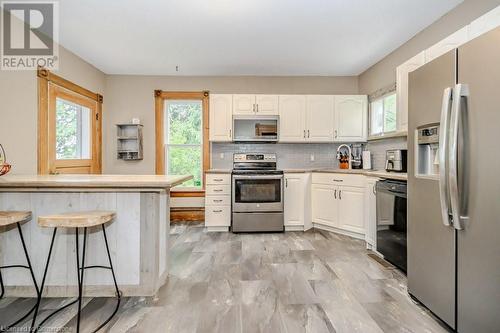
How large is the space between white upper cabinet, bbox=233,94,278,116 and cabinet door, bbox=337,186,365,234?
165 centimetres

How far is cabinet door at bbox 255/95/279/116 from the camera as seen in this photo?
4.60m

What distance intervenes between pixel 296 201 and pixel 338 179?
71 centimetres

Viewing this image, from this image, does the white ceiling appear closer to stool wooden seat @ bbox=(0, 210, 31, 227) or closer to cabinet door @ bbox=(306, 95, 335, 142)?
cabinet door @ bbox=(306, 95, 335, 142)

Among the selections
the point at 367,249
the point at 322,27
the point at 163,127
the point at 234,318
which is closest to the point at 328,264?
the point at 367,249

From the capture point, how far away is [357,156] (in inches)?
191

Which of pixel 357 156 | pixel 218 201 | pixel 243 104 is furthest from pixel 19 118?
pixel 357 156

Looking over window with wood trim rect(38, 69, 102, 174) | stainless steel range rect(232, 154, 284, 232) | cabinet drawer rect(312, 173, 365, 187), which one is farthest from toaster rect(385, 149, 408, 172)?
window with wood trim rect(38, 69, 102, 174)

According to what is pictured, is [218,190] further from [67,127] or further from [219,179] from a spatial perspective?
[67,127]

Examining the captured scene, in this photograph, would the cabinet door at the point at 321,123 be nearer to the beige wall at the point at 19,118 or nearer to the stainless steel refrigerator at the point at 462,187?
the stainless steel refrigerator at the point at 462,187

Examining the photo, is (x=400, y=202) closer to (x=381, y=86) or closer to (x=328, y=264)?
(x=328, y=264)

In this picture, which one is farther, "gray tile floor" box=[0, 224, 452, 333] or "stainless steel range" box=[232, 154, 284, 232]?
"stainless steel range" box=[232, 154, 284, 232]

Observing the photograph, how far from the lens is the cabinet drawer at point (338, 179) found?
3842 millimetres

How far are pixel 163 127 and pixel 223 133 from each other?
1.11 metres

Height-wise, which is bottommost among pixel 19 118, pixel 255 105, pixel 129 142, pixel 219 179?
pixel 219 179
